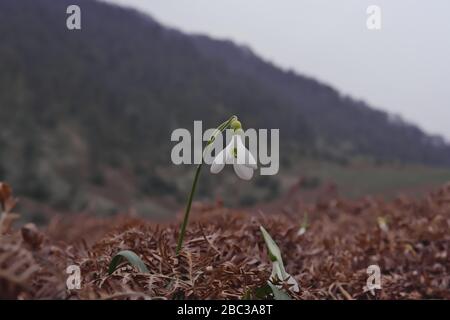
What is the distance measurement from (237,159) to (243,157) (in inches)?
0.5

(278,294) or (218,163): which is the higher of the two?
(218,163)

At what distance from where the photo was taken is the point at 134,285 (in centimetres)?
83

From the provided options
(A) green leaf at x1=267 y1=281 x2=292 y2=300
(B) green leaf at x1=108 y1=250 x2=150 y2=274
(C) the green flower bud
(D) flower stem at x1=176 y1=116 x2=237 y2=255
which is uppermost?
(C) the green flower bud

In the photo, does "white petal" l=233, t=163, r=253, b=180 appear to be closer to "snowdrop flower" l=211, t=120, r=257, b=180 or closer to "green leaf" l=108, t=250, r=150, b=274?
"snowdrop flower" l=211, t=120, r=257, b=180

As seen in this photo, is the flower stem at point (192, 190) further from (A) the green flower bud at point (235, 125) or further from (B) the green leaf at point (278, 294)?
(B) the green leaf at point (278, 294)

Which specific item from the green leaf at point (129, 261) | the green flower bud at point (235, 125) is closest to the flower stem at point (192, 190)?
the green flower bud at point (235, 125)

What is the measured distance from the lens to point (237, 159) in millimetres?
984

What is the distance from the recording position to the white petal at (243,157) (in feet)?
3.21

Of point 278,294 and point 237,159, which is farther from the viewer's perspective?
point 237,159

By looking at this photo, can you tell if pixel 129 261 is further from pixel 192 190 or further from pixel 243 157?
pixel 243 157

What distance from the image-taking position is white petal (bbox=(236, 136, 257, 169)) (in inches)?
38.6

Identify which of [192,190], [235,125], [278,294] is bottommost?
[278,294]

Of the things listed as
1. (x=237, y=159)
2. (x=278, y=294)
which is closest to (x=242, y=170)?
(x=237, y=159)

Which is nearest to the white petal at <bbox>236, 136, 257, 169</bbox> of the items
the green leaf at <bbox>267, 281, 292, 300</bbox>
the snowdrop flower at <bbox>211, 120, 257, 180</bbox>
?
the snowdrop flower at <bbox>211, 120, 257, 180</bbox>
